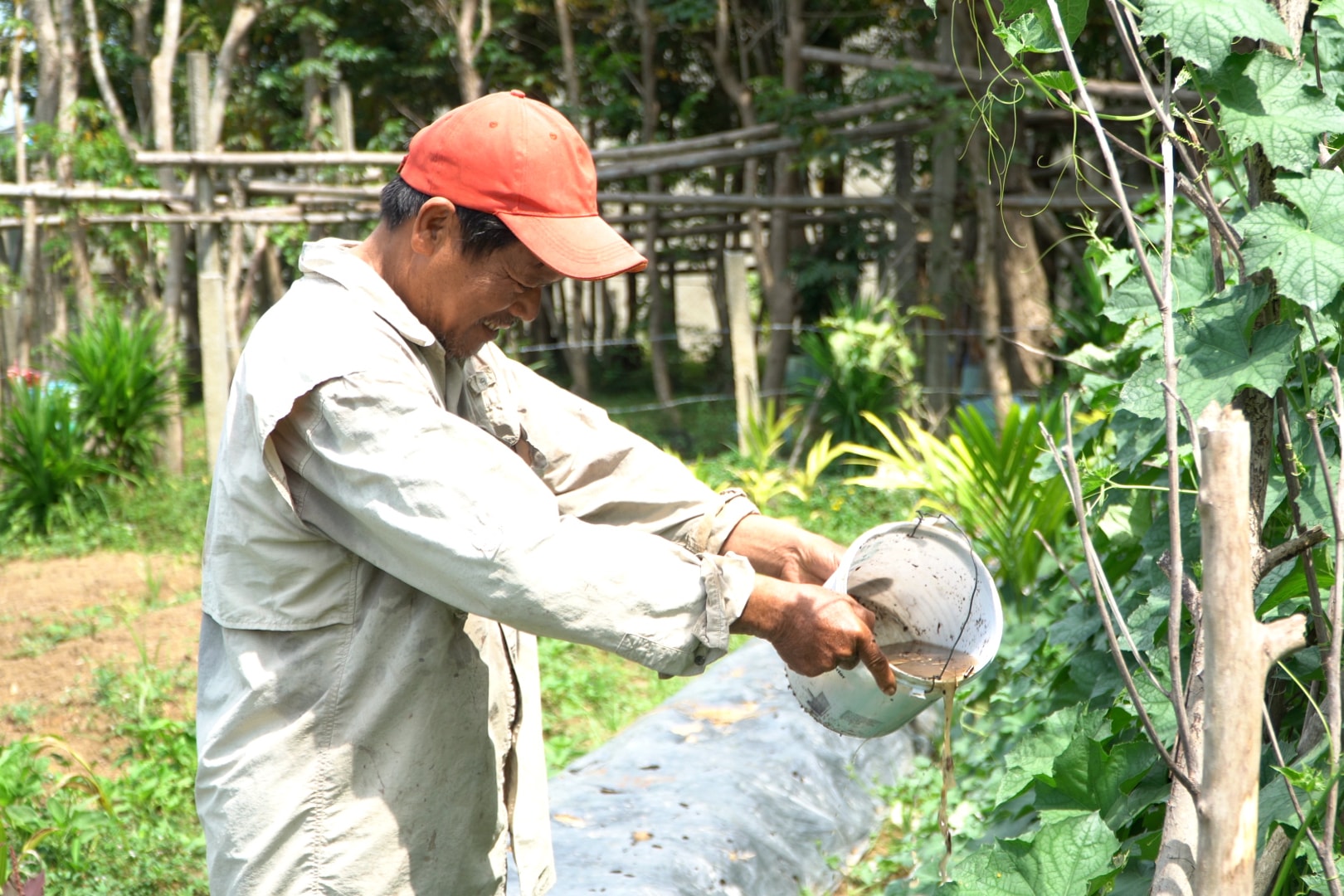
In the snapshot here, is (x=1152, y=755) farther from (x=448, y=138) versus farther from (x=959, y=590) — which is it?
(x=448, y=138)

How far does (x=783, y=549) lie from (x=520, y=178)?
0.79 metres

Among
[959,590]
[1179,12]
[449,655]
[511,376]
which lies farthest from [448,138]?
[959,590]

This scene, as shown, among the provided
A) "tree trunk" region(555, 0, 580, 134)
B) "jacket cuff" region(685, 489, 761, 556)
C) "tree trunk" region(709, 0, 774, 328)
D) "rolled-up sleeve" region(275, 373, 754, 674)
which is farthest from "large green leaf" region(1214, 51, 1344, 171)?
"tree trunk" region(555, 0, 580, 134)

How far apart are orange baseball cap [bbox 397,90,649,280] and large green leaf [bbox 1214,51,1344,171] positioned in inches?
29.5

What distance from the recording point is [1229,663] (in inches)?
48.1

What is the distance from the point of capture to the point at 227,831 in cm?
167

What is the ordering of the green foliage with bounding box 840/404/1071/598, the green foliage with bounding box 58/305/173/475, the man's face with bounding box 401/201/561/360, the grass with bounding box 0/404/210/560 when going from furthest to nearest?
the green foliage with bounding box 58/305/173/475
the grass with bounding box 0/404/210/560
the green foliage with bounding box 840/404/1071/598
the man's face with bounding box 401/201/561/360

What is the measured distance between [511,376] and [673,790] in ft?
4.48

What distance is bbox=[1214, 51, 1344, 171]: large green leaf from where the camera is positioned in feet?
4.72

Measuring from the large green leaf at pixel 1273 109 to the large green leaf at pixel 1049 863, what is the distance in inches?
34.5

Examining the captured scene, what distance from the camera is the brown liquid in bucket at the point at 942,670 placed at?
1825 mm

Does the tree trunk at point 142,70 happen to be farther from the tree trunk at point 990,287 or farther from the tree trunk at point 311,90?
the tree trunk at point 990,287

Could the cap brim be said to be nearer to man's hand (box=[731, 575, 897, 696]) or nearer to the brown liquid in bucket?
man's hand (box=[731, 575, 897, 696])

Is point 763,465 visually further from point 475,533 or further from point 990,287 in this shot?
point 475,533
